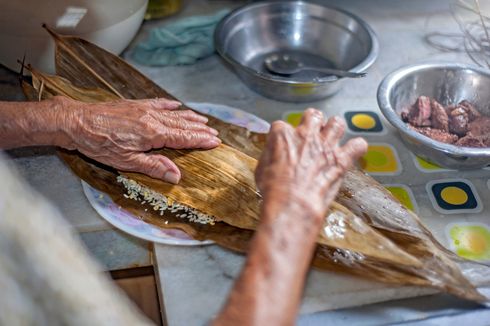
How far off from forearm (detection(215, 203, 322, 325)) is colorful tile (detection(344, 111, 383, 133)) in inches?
29.7

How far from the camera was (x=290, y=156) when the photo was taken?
2.96 ft

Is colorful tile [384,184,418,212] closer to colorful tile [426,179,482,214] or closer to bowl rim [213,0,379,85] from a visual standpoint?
colorful tile [426,179,482,214]

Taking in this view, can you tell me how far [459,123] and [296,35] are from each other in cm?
63

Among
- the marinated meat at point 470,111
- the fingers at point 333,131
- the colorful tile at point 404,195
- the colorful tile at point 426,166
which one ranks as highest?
the fingers at point 333,131

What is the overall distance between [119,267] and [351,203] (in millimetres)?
510

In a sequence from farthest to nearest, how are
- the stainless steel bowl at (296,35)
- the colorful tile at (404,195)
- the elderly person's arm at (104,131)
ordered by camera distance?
the stainless steel bowl at (296,35) → the colorful tile at (404,195) → the elderly person's arm at (104,131)

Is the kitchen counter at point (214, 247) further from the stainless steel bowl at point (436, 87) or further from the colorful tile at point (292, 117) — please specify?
the stainless steel bowl at point (436, 87)

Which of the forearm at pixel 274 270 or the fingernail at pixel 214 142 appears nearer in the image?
the forearm at pixel 274 270

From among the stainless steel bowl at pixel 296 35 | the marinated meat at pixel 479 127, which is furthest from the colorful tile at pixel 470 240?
the stainless steel bowl at pixel 296 35

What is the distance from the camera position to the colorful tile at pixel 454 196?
4.31 ft

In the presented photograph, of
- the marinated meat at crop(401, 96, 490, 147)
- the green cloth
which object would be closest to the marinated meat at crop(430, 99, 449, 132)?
the marinated meat at crop(401, 96, 490, 147)

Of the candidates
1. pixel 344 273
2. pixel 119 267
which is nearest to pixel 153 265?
pixel 119 267

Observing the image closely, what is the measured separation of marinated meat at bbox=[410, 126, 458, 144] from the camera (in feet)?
4.62

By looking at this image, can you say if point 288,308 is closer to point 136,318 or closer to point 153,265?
point 136,318
